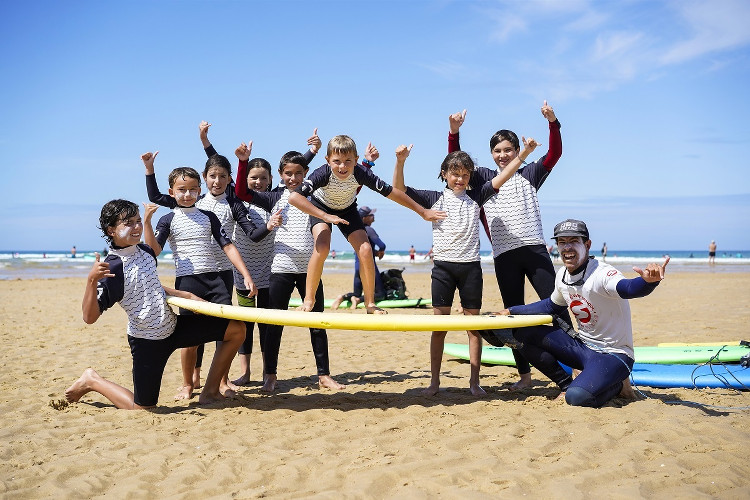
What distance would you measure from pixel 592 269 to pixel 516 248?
826 mm

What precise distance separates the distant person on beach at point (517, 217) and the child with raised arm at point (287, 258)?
1.58 metres

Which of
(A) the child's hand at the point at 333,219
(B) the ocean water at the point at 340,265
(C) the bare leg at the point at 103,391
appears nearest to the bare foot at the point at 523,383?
(A) the child's hand at the point at 333,219

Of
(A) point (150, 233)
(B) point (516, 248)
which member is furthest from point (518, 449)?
(A) point (150, 233)

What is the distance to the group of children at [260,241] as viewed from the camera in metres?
4.68

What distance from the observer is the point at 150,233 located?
5.18m

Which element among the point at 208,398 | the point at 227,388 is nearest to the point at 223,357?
the point at 208,398

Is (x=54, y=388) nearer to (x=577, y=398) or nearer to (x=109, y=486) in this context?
(x=109, y=486)

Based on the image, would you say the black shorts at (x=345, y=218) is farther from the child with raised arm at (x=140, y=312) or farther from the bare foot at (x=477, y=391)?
the bare foot at (x=477, y=391)

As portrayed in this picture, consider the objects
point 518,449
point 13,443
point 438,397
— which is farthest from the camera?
point 438,397

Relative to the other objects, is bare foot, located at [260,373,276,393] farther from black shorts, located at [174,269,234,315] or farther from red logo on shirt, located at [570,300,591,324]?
red logo on shirt, located at [570,300,591,324]

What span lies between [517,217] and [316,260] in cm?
182

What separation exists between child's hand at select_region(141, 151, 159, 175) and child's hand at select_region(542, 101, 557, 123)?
3.50m

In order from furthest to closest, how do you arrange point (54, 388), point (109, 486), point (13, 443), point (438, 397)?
1. point (54, 388)
2. point (438, 397)
3. point (13, 443)
4. point (109, 486)

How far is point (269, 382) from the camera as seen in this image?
18.6 feet
